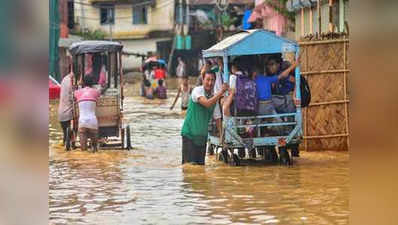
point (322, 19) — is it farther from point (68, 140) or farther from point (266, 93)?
point (266, 93)

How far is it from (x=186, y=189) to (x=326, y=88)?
13.9ft

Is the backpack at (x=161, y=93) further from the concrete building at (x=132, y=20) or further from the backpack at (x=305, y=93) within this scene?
the concrete building at (x=132, y=20)

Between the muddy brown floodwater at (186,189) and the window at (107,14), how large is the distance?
42.9m

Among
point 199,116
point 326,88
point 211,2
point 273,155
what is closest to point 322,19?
point 326,88

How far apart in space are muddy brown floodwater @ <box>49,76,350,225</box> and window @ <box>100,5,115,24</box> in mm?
42915

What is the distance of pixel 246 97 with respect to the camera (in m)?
12.2

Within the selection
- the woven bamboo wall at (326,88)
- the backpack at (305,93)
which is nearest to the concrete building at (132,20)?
A: the woven bamboo wall at (326,88)

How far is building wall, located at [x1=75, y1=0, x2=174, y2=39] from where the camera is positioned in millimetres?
56475

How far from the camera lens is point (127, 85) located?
44812 mm
